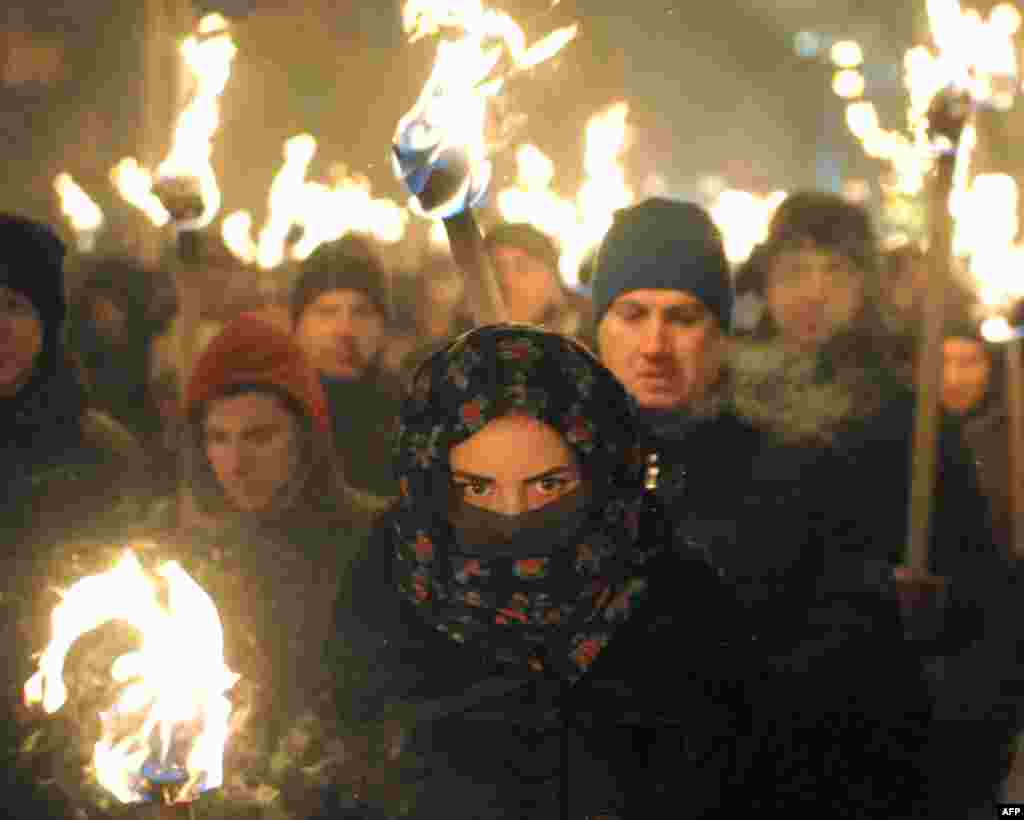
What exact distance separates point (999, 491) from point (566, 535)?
336cm

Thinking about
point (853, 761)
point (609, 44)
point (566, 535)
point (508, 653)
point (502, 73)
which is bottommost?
point (853, 761)

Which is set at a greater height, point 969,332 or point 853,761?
point 969,332

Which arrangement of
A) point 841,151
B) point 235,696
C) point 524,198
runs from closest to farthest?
point 235,696, point 524,198, point 841,151

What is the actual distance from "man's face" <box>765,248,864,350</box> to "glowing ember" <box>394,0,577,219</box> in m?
1.60

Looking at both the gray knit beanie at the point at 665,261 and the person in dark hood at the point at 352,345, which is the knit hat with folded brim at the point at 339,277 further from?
the gray knit beanie at the point at 665,261

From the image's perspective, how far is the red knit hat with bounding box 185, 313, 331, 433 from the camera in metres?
5.28

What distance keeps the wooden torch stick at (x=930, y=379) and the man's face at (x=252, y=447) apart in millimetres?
1746

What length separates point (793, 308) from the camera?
617cm

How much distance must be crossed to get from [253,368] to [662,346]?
4.14 feet

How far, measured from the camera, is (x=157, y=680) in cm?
314

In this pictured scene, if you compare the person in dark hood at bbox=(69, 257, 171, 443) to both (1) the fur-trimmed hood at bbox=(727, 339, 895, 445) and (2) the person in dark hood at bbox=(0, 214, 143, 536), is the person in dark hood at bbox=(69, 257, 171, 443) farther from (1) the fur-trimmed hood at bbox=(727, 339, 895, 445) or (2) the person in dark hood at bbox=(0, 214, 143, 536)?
(1) the fur-trimmed hood at bbox=(727, 339, 895, 445)

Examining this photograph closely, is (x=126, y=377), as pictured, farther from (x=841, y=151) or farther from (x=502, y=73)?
(x=841, y=151)

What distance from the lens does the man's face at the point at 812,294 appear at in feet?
19.9

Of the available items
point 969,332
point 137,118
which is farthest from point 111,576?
point 137,118
